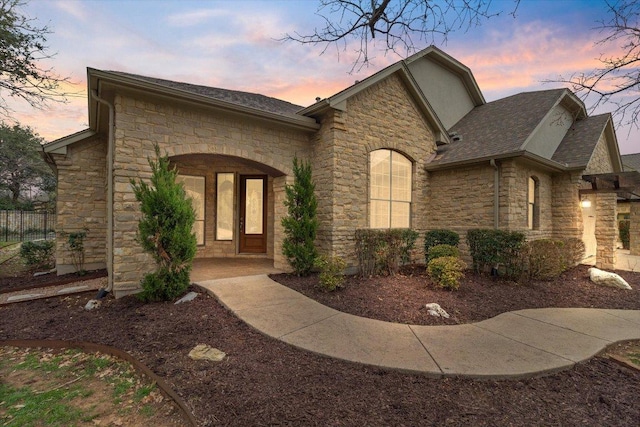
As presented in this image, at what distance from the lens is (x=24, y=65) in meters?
8.14

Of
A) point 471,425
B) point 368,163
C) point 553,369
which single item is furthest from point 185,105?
point 553,369

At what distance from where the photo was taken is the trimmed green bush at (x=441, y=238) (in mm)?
7746

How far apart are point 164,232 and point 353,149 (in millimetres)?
4656

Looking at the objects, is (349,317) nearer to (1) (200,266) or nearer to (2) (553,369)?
(2) (553,369)

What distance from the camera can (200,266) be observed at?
7.43 m

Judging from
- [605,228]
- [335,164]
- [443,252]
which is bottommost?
[443,252]

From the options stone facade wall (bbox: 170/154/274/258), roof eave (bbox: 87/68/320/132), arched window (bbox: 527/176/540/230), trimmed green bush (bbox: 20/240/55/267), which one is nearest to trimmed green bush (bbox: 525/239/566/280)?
arched window (bbox: 527/176/540/230)

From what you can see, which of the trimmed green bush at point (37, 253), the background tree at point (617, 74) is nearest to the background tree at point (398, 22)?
the background tree at point (617, 74)

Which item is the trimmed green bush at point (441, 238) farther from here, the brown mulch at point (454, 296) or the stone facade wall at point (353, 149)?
the brown mulch at point (454, 296)

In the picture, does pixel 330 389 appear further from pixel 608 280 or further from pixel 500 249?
pixel 608 280

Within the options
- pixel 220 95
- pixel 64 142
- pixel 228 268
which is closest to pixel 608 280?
pixel 228 268

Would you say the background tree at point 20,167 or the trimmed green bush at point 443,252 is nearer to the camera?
the trimmed green bush at point 443,252

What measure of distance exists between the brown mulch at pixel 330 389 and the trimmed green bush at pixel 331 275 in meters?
1.89

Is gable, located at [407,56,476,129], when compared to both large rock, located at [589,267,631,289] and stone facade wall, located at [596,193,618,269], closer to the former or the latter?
stone facade wall, located at [596,193,618,269]
